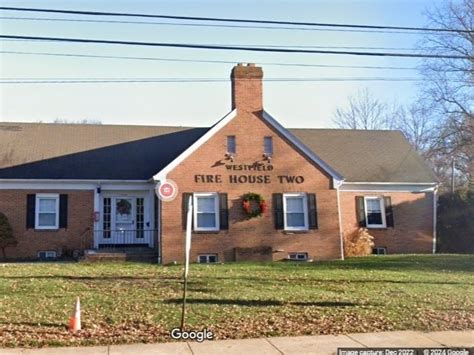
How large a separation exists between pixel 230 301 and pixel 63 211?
1302 cm

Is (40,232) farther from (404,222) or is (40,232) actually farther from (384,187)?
(404,222)

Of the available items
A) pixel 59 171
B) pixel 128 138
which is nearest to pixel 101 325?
pixel 59 171

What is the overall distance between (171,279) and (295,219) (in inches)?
321

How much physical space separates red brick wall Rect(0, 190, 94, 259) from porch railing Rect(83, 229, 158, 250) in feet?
1.29

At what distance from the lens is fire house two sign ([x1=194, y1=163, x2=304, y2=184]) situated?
20.3 meters

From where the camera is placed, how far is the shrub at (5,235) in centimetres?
2025

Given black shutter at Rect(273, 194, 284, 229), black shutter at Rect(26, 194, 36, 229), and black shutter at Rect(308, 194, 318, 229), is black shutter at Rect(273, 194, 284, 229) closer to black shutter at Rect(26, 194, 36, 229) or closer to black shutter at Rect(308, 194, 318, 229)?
black shutter at Rect(308, 194, 318, 229)

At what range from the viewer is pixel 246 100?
20891 millimetres

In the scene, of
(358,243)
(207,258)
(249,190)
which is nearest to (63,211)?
(207,258)

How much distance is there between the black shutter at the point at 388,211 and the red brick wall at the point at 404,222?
0.20 m

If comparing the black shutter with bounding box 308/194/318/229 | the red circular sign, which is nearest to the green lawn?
the red circular sign

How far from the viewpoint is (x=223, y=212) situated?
66.1 ft

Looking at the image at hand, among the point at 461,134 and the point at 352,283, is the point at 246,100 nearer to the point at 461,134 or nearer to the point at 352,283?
the point at 352,283

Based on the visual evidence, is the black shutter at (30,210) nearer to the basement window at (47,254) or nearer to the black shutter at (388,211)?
the basement window at (47,254)
